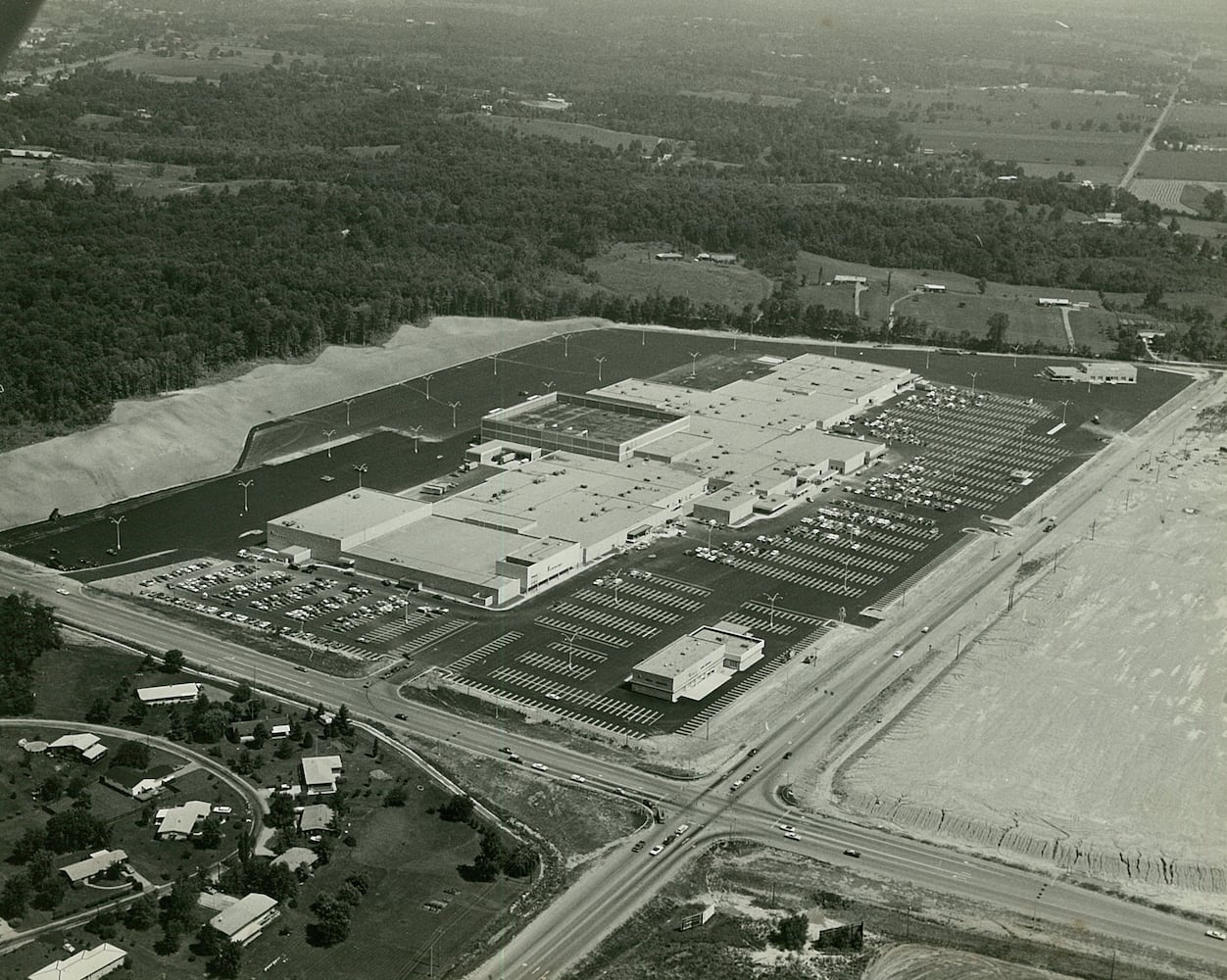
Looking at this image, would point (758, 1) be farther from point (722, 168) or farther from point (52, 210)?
point (52, 210)

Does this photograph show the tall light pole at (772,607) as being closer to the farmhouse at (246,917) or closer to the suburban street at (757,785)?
the suburban street at (757,785)

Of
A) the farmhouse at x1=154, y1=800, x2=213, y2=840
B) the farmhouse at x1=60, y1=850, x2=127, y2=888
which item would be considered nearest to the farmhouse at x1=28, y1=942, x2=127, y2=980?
the farmhouse at x1=60, y1=850, x2=127, y2=888

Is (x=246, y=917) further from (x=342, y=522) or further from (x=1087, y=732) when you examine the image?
(x=342, y=522)

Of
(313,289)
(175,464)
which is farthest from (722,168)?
(175,464)

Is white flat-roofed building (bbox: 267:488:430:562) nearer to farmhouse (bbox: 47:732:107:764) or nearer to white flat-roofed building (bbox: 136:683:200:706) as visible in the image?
white flat-roofed building (bbox: 136:683:200:706)

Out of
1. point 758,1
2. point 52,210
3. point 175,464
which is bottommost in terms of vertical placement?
point 175,464
